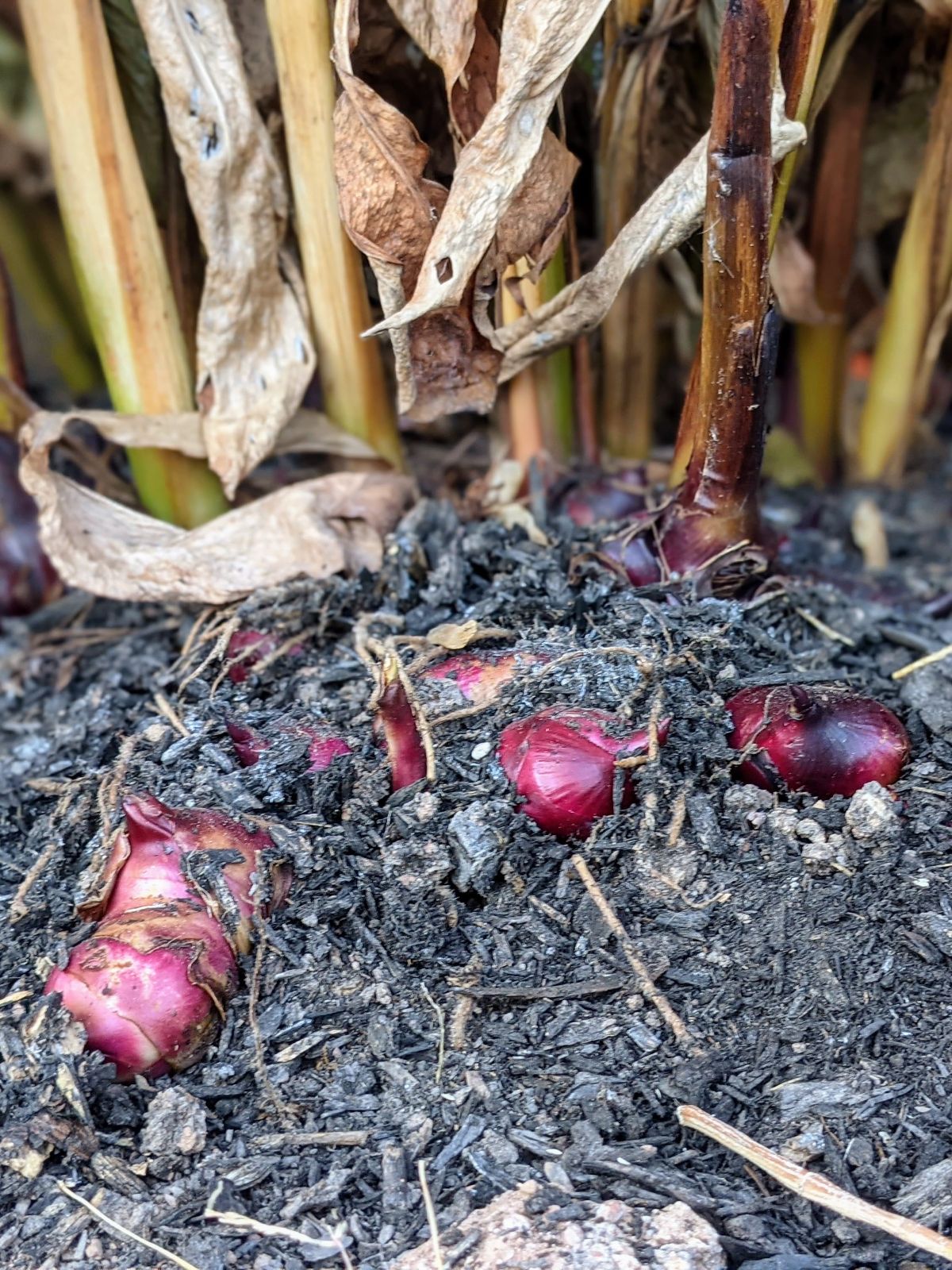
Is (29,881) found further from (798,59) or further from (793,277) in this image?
(793,277)

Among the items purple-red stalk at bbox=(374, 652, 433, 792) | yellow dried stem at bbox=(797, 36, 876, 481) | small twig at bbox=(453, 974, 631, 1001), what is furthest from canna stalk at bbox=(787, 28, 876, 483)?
small twig at bbox=(453, 974, 631, 1001)

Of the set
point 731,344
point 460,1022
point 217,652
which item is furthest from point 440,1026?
point 731,344

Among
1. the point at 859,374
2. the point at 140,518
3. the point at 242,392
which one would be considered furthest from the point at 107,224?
the point at 859,374

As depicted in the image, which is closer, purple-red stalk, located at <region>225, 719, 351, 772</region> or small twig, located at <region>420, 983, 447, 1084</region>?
small twig, located at <region>420, 983, 447, 1084</region>

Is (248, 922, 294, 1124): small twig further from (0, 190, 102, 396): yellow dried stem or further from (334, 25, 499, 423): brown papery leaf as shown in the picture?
(0, 190, 102, 396): yellow dried stem

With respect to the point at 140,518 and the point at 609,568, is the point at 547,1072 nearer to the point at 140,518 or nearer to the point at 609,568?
the point at 609,568

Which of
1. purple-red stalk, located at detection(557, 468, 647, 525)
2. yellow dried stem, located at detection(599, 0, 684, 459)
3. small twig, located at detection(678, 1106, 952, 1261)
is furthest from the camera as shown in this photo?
purple-red stalk, located at detection(557, 468, 647, 525)
